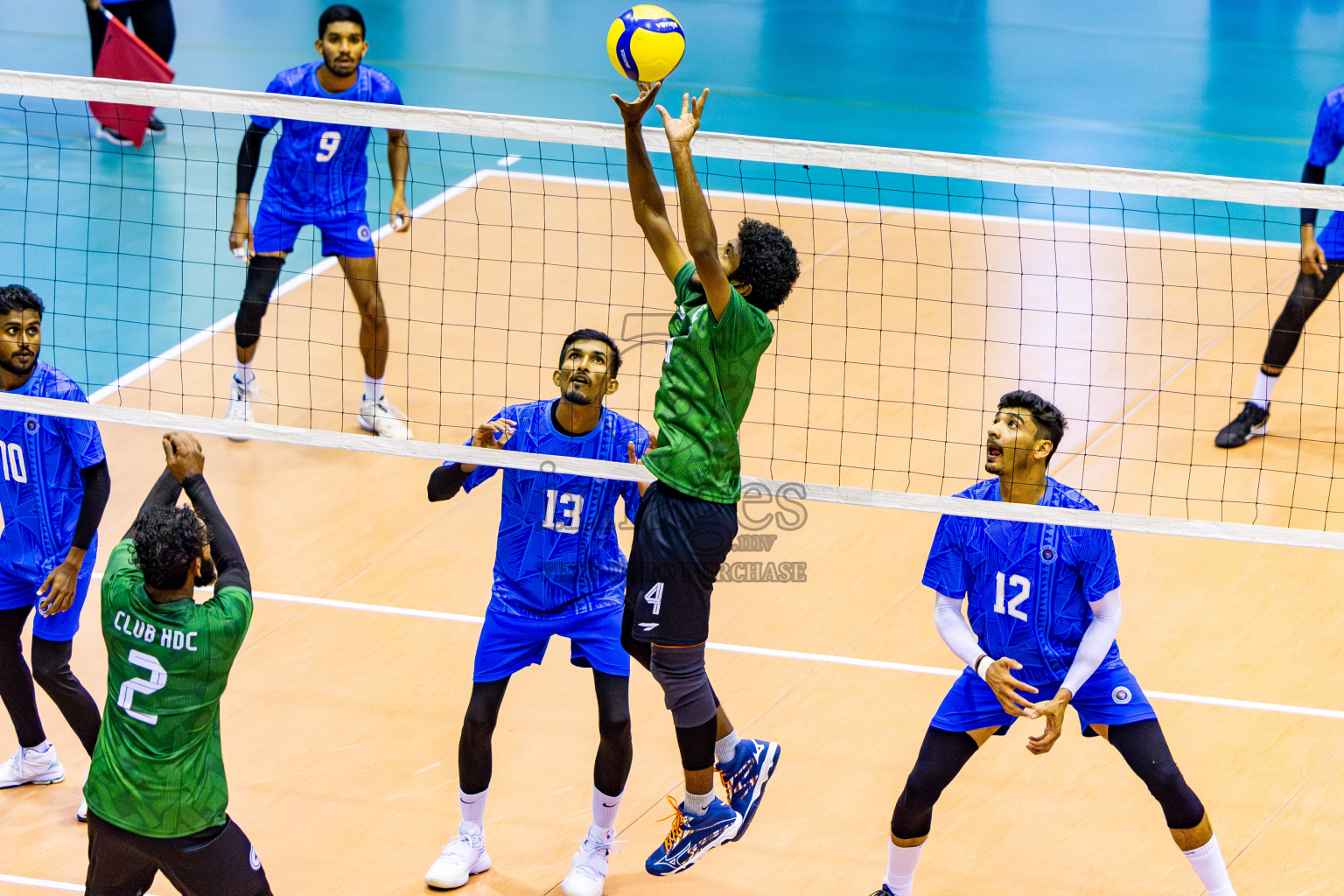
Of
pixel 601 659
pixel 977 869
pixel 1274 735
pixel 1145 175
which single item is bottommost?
pixel 977 869

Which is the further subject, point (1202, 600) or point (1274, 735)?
point (1202, 600)

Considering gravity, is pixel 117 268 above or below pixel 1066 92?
below

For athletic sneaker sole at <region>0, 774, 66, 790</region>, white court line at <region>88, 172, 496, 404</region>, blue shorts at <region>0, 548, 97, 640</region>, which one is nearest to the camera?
blue shorts at <region>0, 548, 97, 640</region>

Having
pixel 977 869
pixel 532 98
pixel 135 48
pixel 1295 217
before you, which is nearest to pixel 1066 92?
pixel 1295 217

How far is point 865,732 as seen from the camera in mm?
6406

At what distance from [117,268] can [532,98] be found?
16.4ft

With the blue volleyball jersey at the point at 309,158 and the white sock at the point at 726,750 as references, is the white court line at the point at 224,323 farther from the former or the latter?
the white sock at the point at 726,750

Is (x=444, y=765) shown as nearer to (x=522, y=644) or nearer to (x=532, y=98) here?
(x=522, y=644)

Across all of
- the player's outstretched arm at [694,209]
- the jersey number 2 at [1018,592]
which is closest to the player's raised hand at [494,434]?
the player's outstretched arm at [694,209]

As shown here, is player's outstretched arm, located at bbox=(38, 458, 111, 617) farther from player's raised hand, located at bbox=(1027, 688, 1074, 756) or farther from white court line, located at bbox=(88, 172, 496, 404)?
player's raised hand, located at bbox=(1027, 688, 1074, 756)

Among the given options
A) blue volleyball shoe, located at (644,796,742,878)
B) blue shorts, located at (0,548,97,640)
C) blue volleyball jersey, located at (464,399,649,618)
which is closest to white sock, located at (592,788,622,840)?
blue volleyball shoe, located at (644,796,742,878)

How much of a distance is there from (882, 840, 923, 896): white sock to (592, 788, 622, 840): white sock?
100 cm

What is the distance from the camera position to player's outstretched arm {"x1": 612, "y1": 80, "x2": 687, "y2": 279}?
449 centimetres

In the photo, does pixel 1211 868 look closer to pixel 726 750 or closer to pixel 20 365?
pixel 726 750
